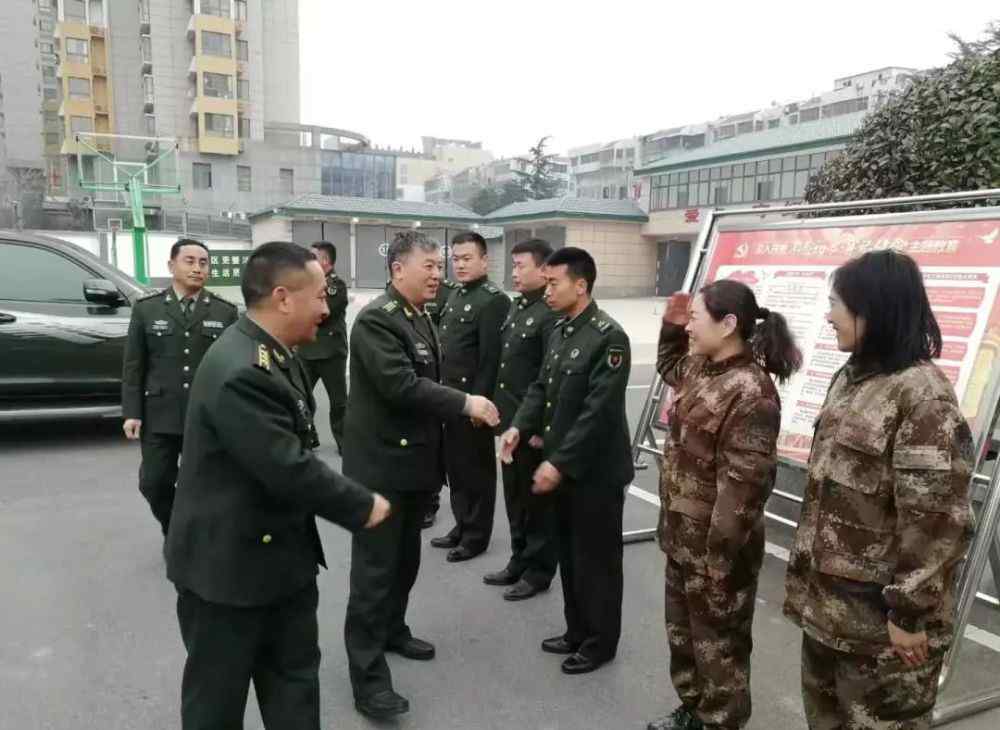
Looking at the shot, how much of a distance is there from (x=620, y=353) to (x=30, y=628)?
2.90 meters

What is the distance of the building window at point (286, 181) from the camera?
4584cm

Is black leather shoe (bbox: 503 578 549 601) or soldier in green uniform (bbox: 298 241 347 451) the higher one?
soldier in green uniform (bbox: 298 241 347 451)

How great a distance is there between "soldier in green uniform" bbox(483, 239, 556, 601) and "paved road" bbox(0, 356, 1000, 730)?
13 cm

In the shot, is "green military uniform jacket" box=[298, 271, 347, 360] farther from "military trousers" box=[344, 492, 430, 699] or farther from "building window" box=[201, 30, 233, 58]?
"building window" box=[201, 30, 233, 58]

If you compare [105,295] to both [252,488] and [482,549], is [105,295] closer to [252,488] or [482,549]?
[482,549]

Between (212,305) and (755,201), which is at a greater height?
(755,201)

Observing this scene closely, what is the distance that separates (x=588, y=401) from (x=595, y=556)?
63 centimetres

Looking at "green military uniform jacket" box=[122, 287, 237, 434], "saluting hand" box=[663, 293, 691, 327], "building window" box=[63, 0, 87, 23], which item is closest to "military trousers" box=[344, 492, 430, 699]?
"saluting hand" box=[663, 293, 691, 327]

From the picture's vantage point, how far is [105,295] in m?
6.50

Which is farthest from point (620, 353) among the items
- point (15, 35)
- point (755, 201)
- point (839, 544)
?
point (15, 35)

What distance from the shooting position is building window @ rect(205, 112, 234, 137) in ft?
141

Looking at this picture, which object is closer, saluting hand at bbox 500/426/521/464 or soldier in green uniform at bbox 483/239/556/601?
saluting hand at bbox 500/426/521/464

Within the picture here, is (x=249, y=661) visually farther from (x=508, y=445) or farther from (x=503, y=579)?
(x=503, y=579)

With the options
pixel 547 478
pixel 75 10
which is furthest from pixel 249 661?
pixel 75 10
